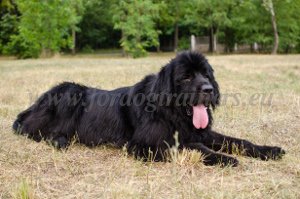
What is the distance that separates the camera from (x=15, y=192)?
3.04 m

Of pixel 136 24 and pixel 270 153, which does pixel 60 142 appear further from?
pixel 136 24

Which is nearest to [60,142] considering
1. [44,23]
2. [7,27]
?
[44,23]

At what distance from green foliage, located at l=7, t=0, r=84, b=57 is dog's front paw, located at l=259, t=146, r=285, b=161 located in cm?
2494

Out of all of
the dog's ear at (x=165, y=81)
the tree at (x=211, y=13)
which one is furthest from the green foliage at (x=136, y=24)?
the dog's ear at (x=165, y=81)

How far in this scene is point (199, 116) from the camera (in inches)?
166

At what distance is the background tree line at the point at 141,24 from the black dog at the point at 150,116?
2356 cm

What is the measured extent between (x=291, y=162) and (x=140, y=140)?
148 centimetres

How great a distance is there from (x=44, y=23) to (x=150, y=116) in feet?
81.9

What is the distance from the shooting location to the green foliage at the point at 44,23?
89.5ft

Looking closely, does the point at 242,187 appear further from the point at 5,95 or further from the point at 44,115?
the point at 5,95

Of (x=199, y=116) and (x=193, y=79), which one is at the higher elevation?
(x=193, y=79)

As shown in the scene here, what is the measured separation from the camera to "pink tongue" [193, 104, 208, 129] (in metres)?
4.19

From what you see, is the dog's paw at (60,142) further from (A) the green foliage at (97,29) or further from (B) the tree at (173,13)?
(A) the green foliage at (97,29)

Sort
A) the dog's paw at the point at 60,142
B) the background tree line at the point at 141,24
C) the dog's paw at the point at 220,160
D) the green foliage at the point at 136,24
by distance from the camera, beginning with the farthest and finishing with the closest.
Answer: the green foliage at the point at 136,24
the background tree line at the point at 141,24
the dog's paw at the point at 60,142
the dog's paw at the point at 220,160
